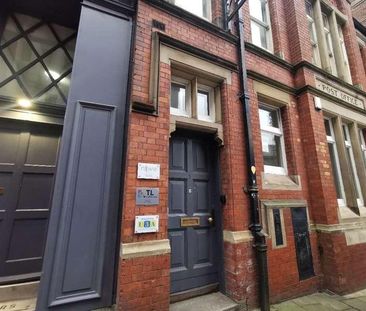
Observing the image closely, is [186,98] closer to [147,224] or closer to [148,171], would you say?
[148,171]

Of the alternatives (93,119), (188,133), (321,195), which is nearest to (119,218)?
(93,119)

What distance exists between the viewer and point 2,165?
314 centimetres

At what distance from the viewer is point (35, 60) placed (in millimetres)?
3641

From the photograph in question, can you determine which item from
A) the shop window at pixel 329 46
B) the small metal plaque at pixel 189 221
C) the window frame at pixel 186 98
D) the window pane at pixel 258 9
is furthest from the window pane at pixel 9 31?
the shop window at pixel 329 46

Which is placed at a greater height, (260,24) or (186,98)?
(260,24)

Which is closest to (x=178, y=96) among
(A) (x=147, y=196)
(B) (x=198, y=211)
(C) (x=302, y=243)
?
(A) (x=147, y=196)

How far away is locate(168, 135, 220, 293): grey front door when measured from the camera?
316cm

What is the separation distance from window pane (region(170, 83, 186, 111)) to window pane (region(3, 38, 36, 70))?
8.01 ft

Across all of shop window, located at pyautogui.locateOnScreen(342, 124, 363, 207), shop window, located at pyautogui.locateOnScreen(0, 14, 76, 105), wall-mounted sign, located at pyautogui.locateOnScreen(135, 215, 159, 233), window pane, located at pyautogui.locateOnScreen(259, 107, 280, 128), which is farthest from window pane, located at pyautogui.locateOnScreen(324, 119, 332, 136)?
shop window, located at pyautogui.locateOnScreen(0, 14, 76, 105)

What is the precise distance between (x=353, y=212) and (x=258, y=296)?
3097 mm

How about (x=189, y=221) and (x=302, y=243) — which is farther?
(x=302, y=243)

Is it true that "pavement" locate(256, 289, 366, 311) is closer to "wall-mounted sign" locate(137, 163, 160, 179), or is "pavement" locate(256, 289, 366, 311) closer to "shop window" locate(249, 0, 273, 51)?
"wall-mounted sign" locate(137, 163, 160, 179)

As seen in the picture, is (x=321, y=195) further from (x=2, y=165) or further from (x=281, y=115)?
(x=2, y=165)

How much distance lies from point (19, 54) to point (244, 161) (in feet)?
13.7
